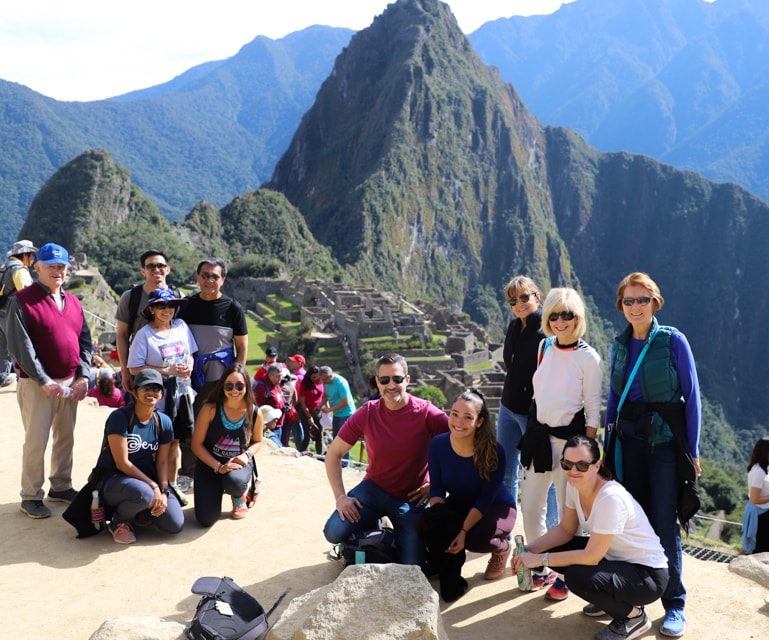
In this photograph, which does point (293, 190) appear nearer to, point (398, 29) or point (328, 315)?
point (398, 29)

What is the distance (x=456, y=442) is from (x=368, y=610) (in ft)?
4.11

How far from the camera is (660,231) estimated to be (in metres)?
142

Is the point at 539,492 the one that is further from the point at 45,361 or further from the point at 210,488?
the point at 45,361

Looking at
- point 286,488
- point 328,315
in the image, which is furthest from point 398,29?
point 286,488

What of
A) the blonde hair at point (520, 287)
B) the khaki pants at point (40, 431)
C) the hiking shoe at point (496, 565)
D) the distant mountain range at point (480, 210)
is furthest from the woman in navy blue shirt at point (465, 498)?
the distant mountain range at point (480, 210)

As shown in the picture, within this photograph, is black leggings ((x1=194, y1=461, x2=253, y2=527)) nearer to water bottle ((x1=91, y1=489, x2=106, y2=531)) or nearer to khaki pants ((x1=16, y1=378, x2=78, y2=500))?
water bottle ((x1=91, y1=489, x2=106, y2=531))

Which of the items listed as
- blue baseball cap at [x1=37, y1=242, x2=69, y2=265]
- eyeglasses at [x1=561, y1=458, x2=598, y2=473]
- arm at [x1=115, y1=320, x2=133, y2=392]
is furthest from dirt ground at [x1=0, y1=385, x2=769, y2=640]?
blue baseball cap at [x1=37, y1=242, x2=69, y2=265]

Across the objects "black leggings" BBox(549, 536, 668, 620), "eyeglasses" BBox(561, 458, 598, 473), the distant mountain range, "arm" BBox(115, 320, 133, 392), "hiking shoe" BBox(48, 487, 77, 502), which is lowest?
"hiking shoe" BBox(48, 487, 77, 502)

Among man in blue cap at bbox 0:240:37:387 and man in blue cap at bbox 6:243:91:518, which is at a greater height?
man in blue cap at bbox 0:240:37:387

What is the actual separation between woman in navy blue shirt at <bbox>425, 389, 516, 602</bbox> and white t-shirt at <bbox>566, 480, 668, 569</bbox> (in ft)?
2.34

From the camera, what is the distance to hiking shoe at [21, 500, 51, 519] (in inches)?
223

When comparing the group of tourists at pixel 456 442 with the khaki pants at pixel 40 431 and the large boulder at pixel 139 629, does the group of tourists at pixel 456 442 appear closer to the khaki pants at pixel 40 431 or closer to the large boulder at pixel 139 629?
the khaki pants at pixel 40 431

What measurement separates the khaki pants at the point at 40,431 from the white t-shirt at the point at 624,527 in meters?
3.81

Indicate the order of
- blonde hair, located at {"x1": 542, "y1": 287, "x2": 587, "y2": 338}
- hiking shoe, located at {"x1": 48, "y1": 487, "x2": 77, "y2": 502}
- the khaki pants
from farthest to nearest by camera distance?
hiking shoe, located at {"x1": 48, "y1": 487, "x2": 77, "y2": 502} → the khaki pants → blonde hair, located at {"x1": 542, "y1": 287, "x2": 587, "y2": 338}
